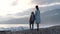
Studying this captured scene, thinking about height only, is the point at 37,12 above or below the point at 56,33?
above

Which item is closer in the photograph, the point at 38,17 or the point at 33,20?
the point at 38,17

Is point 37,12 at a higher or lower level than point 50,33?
higher

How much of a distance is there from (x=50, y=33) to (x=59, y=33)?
67cm

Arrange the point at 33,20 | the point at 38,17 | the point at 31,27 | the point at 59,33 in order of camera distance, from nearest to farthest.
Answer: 1. the point at 59,33
2. the point at 38,17
3. the point at 33,20
4. the point at 31,27

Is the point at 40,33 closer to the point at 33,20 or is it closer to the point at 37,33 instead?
the point at 37,33

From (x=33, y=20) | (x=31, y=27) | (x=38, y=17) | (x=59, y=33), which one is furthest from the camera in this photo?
(x=31, y=27)

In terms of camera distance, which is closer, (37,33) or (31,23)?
(37,33)

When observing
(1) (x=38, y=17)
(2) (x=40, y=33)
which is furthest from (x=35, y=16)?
(2) (x=40, y=33)

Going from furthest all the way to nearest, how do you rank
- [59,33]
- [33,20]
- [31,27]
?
1. [31,27]
2. [33,20]
3. [59,33]

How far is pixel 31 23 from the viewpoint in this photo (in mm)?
24031

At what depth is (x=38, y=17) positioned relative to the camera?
21.8 m

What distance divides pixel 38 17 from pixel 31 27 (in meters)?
3.36

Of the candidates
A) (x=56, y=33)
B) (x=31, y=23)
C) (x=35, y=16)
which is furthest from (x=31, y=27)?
(x=56, y=33)

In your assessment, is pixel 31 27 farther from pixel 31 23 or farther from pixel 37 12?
pixel 37 12
